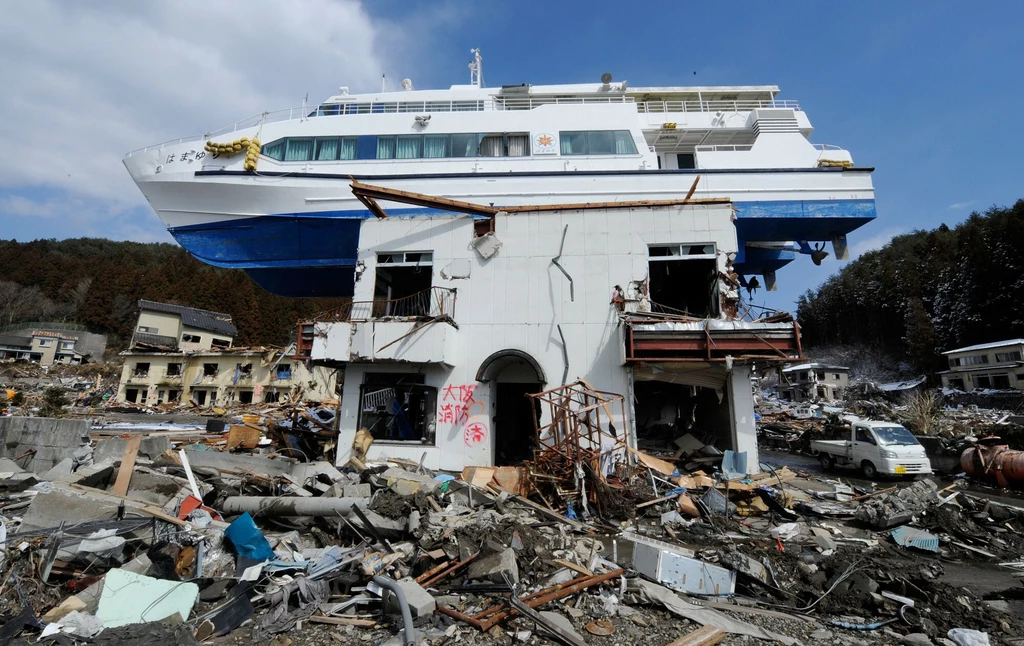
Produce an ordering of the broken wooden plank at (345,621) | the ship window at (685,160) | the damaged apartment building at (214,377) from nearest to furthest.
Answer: the broken wooden plank at (345,621) → the ship window at (685,160) → the damaged apartment building at (214,377)

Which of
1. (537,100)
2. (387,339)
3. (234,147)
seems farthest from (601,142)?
(234,147)

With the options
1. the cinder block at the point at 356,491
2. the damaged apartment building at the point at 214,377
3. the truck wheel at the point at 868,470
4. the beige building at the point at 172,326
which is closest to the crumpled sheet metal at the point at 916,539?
the truck wheel at the point at 868,470

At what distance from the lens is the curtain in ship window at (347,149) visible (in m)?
17.2

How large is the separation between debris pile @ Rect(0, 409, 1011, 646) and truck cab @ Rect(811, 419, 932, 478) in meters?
4.13

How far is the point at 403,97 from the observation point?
19203 mm

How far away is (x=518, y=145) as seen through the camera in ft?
55.8

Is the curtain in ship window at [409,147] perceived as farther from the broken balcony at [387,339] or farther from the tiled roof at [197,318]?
the tiled roof at [197,318]

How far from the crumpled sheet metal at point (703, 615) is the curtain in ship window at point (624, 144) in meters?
14.7

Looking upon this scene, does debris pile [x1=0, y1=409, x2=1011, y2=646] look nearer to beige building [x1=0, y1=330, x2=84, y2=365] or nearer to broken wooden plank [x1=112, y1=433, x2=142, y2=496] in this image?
broken wooden plank [x1=112, y1=433, x2=142, y2=496]

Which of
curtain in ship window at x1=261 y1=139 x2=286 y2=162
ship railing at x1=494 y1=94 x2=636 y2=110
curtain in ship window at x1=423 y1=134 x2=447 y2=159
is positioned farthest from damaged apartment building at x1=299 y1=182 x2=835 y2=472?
ship railing at x1=494 y1=94 x2=636 y2=110

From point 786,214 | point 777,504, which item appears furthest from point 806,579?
point 786,214

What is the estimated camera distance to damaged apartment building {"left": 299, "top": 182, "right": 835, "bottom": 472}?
11070 mm

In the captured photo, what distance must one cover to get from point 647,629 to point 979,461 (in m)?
14.8

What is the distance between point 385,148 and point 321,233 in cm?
409
